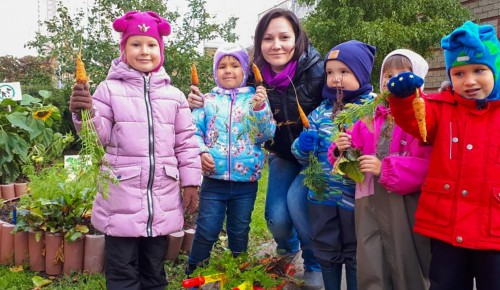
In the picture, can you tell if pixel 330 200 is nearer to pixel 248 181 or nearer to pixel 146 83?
pixel 248 181

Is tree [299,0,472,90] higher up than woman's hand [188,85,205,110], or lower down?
higher up

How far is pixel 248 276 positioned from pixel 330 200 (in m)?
0.72

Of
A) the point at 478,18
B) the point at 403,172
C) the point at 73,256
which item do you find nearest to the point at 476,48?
the point at 403,172

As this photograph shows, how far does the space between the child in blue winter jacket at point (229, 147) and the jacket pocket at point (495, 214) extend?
140 centimetres

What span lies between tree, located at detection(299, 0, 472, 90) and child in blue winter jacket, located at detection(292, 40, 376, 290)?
18.4 feet

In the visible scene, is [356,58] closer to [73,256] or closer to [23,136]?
[73,256]

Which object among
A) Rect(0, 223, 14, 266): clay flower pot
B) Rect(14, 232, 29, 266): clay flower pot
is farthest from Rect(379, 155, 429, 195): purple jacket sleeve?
Rect(0, 223, 14, 266): clay flower pot

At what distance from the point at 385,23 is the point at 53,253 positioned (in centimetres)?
699

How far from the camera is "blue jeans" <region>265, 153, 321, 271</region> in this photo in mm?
3244

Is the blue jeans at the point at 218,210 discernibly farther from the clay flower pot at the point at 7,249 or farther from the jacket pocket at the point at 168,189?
the clay flower pot at the point at 7,249

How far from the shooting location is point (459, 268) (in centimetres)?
234

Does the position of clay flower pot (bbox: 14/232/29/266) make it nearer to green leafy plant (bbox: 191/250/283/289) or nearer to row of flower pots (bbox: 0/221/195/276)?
row of flower pots (bbox: 0/221/195/276)

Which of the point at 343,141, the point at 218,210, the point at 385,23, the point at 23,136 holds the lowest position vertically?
the point at 218,210

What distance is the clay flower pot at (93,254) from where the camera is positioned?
3.54 m
